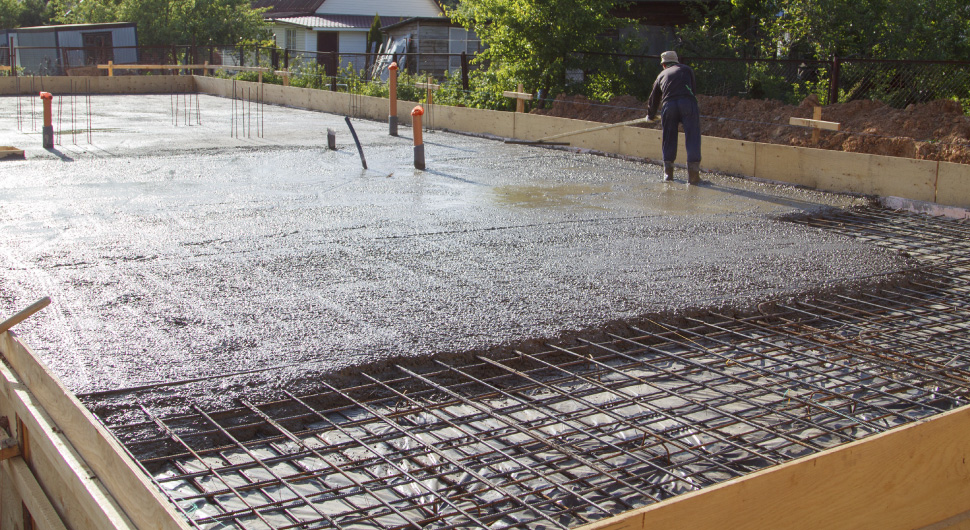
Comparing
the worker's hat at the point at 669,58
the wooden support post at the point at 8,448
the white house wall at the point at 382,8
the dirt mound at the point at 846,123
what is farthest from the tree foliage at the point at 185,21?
the wooden support post at the point at 8,448

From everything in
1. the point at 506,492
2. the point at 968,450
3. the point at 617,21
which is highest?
the point at 617,21

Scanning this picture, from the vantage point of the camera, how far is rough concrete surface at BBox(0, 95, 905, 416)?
5340mm

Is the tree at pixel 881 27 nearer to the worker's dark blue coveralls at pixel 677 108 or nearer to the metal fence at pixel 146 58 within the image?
the worker's dark blue coveralls at pixel 677 108

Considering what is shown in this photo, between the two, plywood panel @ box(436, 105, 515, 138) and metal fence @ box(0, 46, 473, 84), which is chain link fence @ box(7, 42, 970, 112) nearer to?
plywood panel @ box(436, 105, 515, 138)

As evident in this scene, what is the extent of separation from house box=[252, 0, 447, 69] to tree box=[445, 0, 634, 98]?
23.9m

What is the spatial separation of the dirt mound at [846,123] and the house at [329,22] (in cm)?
2716

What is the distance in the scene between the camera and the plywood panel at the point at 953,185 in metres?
10.0

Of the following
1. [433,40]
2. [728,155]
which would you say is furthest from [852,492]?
[433,40]

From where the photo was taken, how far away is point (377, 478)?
3.78 meters

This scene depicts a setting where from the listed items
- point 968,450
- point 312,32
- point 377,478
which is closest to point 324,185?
point 377,478

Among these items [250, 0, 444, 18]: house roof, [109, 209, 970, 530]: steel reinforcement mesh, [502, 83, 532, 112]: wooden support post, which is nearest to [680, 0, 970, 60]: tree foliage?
[502, 83, 532, 112]: wooden support post

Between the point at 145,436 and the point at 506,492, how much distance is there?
5.97 feet

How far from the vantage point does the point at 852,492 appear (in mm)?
3072

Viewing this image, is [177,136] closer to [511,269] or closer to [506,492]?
[511,269]
